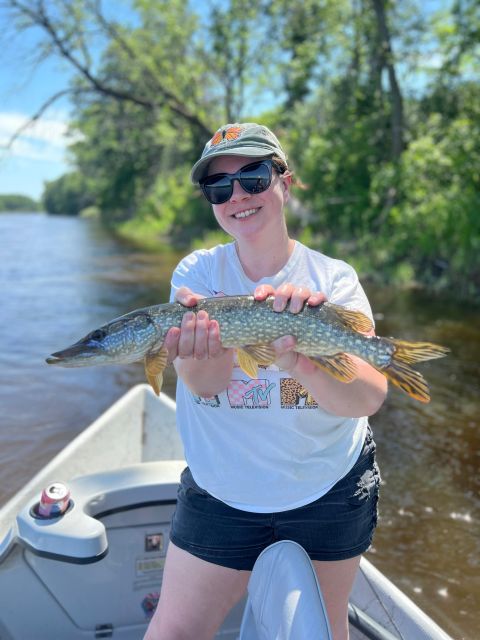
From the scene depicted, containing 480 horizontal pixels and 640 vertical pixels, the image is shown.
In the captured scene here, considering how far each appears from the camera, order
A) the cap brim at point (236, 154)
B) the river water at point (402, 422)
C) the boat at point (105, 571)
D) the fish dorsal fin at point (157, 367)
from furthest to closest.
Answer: the river water at point (402, 422), the boat at point (105, 571), the fish dorsal fin at point (157, 367), the cap brim at point (236, 154)

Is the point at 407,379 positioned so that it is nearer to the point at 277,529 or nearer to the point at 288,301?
the point at 288,301

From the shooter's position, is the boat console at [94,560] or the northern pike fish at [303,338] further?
the boat console at [94,560]

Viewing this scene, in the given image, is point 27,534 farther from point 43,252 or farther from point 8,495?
point 43,252

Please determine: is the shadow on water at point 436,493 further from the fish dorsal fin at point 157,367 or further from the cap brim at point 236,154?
the cap brim at point 236,154

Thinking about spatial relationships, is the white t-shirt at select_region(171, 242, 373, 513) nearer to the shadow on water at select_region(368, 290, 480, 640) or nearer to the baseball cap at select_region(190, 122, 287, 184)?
the baseball cap at select_region(190, 122, 287, 184)

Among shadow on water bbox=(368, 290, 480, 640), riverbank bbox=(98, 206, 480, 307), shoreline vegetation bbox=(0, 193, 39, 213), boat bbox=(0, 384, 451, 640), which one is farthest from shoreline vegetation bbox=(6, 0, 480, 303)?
shoreline vegetation bbox=(0, 193, 39, 213)

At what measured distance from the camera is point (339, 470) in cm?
204

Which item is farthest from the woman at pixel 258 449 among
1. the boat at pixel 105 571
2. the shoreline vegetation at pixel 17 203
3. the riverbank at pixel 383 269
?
the shoreline vegetation at pixel 17 203

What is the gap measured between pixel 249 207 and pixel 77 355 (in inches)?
36.7

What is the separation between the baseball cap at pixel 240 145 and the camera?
207cm

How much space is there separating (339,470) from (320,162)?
18.3 m

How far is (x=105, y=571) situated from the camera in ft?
9.29

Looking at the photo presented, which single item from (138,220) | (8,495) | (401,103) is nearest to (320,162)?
(401,103)

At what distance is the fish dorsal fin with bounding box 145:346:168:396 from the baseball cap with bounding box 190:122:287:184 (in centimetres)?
73
